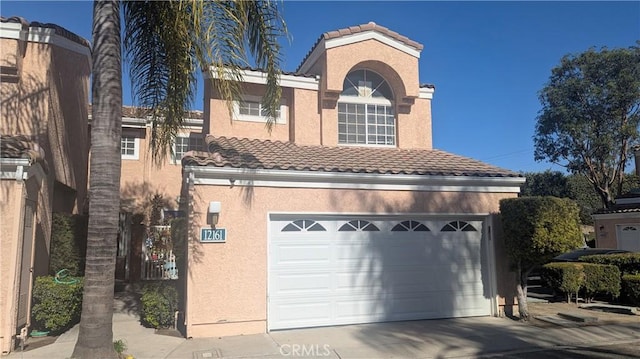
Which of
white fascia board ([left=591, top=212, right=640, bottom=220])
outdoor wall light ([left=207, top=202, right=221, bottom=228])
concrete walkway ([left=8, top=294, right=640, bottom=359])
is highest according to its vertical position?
white fascia board ([left=591, top=212, right=640, bottom=220])

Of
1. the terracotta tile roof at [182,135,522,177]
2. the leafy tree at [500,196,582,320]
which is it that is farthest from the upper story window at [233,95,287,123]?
the leafy tree at [500,196,582,320]

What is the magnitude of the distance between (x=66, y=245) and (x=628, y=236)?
22.1 meters

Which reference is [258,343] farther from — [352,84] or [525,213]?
[352,84]

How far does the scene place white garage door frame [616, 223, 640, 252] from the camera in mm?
20484

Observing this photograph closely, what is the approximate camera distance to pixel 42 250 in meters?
10.2

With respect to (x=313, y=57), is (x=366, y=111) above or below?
below

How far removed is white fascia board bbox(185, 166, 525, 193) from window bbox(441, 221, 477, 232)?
80 centimetres

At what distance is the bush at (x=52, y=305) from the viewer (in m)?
9.15

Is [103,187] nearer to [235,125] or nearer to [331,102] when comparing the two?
[235,125]

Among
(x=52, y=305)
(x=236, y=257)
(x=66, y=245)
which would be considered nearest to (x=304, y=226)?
(x=236, y=257)

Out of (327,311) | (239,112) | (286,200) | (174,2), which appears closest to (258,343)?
(327,311)

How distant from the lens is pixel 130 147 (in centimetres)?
1991

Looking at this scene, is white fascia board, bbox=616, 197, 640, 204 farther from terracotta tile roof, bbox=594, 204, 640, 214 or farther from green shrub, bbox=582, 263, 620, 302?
green shrub, bbox=582, 263, 620, 302

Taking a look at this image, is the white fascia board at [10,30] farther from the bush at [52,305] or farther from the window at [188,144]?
the window at [188,144]
